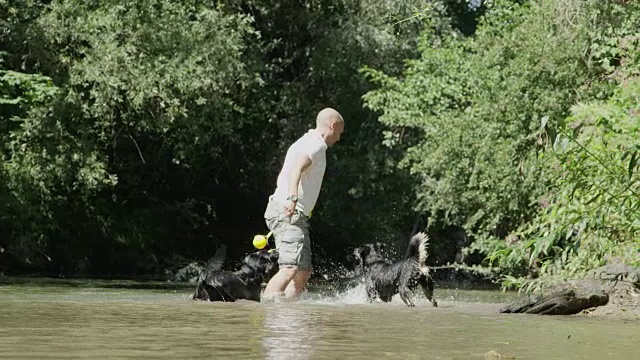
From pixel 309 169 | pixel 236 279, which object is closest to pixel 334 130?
pixel 309 169

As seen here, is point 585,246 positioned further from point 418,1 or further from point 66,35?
point 418,1

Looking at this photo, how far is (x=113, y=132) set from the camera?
90.8 feet

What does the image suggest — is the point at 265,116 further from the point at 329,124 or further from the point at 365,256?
the point at 329,124

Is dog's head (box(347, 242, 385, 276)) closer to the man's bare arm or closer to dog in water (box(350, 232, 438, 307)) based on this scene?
dog in water (box(350, 232, 438, 307))

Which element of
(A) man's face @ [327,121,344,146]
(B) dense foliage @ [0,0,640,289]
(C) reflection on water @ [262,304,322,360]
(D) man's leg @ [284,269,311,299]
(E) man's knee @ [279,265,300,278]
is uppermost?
(B) dense foliage @ [0,0,640,289]

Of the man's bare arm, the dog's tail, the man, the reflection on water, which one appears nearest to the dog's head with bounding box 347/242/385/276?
the dog's tail

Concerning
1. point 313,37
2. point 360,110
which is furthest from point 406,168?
point 313,37

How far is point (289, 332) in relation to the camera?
28.4ft

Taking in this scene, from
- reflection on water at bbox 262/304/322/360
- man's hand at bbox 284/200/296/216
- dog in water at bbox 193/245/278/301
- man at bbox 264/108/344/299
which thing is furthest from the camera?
dog in water at bbox 193/245/278/301

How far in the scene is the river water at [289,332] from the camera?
23.9 ft

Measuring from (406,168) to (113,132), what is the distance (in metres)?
7.91

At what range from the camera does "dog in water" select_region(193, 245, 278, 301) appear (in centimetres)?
1395

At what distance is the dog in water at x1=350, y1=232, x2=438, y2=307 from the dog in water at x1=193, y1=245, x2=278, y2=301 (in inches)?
45.4

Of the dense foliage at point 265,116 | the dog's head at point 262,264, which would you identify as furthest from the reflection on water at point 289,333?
the dense foliage at point 265,116
